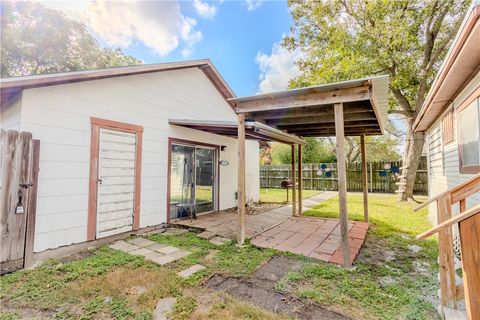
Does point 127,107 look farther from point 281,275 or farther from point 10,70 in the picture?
point 10,70

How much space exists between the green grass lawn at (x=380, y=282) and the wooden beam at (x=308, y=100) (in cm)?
276

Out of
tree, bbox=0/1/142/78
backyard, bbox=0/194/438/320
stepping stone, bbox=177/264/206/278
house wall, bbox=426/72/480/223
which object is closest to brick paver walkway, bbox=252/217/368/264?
backyard, bbox=0/194/438/320

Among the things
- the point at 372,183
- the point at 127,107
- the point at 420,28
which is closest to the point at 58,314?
the point at 127,107

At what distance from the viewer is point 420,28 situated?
31.7 ft

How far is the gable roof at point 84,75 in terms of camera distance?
142 inches

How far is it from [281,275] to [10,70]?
15.5 m

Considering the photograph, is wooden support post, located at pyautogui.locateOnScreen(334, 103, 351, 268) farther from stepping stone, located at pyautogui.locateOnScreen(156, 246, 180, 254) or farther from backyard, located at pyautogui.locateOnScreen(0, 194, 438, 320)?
stepping stone, located at pyautogui.locateOnScreen(156, 246, 180, 254)

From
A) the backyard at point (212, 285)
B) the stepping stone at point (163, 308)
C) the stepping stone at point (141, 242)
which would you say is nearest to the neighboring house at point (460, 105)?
the backyard at point (212, 285)

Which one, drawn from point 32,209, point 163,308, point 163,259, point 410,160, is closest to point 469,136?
point 163,308

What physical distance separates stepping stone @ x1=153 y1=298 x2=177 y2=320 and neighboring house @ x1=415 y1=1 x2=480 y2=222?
14.0 ft

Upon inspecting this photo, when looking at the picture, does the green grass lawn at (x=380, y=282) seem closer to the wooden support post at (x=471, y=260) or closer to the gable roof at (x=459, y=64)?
the wooden support post at (x=471, y=260)

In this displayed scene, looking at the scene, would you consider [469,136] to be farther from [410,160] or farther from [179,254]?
[410,160]

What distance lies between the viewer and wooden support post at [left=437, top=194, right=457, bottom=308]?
2.43 m

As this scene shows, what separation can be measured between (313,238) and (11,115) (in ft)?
21.3
